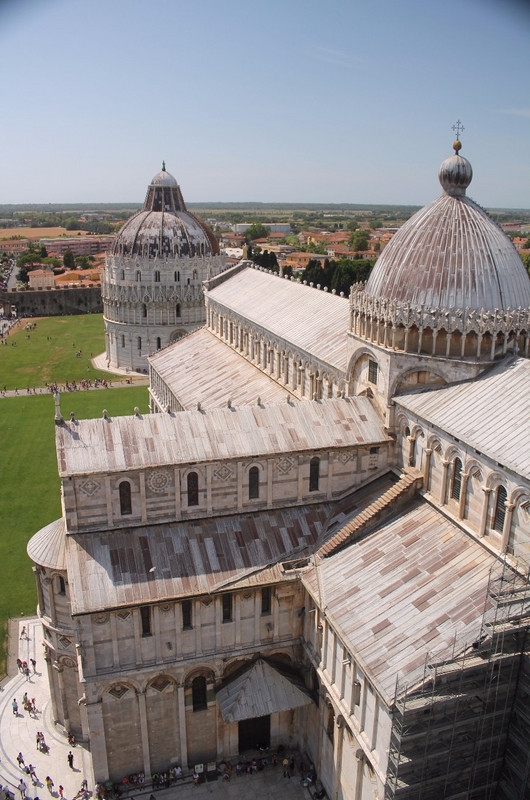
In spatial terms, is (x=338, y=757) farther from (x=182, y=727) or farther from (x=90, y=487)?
(x=90, y=487)

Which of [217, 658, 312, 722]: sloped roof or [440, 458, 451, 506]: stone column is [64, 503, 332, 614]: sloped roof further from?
[440, 458, 451, 506]: stone column

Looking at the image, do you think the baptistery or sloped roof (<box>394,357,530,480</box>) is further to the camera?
the baptistery

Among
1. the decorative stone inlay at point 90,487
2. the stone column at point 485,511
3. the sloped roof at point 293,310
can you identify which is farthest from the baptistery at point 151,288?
the stone column at point 485,511

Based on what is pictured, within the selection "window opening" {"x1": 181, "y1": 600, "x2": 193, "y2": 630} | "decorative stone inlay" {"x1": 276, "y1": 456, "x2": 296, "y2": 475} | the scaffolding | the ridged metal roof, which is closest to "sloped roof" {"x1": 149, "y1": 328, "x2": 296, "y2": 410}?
"decorative stone inlay" {"x1": 276, "y1": 456, "x2": 296, "y2": 475}

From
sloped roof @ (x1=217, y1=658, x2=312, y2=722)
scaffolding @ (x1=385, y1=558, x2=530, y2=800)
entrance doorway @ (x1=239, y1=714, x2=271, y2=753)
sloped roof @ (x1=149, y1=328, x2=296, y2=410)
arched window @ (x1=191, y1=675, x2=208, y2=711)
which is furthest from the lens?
sloped roof @ (x1=149, y1=328, x2=296, y2=410)

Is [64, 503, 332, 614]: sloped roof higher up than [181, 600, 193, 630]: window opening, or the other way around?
[64, 503, 332, 614]: sloped roof

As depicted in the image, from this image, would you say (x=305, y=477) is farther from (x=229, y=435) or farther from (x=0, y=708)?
(x=0, y=708)

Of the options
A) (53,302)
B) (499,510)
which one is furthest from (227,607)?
(53,302)
